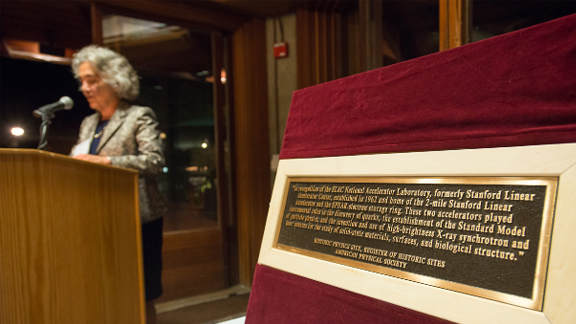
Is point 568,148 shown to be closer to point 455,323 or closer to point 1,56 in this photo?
point 455,323

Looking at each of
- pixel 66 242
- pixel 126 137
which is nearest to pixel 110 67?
pixel 126 137

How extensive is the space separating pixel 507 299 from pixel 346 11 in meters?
2.73

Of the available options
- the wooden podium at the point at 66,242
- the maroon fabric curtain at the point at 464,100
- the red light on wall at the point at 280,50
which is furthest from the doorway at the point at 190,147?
the maroon fabric curtain at the point at 464,100

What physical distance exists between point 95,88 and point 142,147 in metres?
0.42

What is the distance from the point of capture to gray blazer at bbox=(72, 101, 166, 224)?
5.55ft

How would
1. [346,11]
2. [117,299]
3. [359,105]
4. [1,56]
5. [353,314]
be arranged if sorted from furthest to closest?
[346,11] < [1,56] < [117,299] < [359,105] < [353,314]

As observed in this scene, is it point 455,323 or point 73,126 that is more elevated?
point 73,126

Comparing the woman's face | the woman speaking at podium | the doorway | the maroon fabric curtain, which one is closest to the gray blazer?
the woman speaking at podium

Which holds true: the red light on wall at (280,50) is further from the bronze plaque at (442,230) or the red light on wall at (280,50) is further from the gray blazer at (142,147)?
the bronze plaque at (442,230)

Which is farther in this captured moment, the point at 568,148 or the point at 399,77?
the point at 399,77

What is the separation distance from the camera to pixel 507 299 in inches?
23.2

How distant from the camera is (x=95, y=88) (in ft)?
5.94

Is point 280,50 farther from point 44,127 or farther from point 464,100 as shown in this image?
point 464,100

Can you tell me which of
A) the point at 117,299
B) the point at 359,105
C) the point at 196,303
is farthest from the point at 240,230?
the point at 359,105
